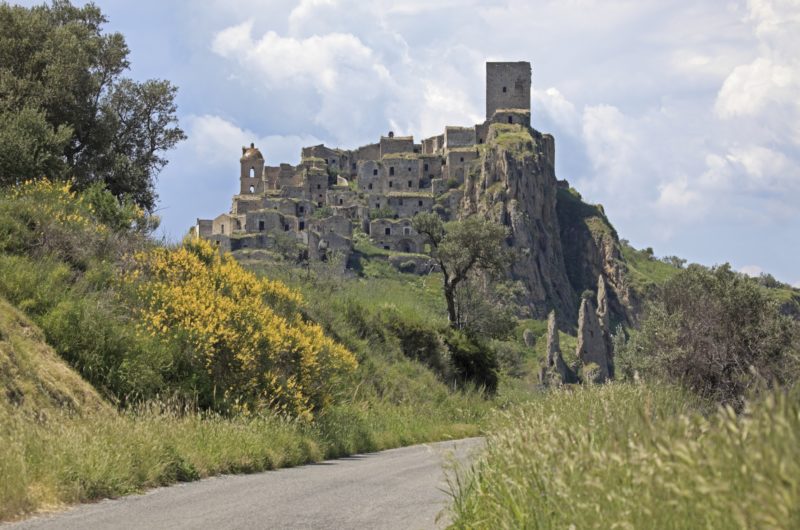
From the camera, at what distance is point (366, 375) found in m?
31.8

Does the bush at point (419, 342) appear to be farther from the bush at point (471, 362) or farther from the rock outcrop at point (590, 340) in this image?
the rock outcrop at point (590, 340)

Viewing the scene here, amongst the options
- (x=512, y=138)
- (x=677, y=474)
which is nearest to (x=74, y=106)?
(x=677, y=474)

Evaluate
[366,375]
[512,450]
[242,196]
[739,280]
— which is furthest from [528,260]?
[512,450]

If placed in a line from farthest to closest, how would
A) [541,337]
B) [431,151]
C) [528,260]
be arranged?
[431,151] → [528,260] → [541,337]

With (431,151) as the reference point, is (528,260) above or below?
below

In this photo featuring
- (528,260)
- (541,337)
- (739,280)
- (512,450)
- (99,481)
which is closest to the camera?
(512,450)

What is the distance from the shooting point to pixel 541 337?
138250mm

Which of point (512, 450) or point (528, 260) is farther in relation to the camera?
point (528, 260)

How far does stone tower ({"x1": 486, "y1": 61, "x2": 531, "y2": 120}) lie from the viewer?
19050 cm

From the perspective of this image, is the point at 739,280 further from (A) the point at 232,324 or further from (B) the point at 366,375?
(A) the point at 232,324

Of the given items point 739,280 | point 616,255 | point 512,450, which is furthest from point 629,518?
point 616,255

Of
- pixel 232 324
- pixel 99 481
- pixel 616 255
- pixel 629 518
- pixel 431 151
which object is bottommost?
pixel 99 481

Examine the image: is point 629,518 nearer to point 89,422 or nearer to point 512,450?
point 512,450

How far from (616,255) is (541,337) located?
56103 mm
